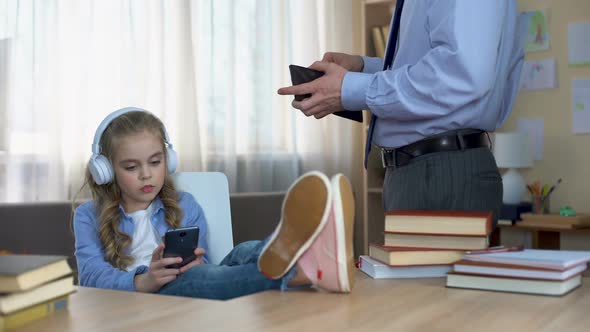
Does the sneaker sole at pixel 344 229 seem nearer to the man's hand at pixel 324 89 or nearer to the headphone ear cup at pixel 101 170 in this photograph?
the man's hand at pixel 324 89

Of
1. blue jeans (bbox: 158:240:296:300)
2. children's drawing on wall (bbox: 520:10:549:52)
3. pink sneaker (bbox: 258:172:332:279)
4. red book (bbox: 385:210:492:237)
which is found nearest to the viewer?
pink sneaker (bbox: 258:172:332:279)

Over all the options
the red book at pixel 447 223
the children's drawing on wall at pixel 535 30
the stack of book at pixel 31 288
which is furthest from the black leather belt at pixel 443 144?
the children's drawing on wall at pixel 535 30

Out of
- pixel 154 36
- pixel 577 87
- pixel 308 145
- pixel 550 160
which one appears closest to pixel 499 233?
pixel 550 160

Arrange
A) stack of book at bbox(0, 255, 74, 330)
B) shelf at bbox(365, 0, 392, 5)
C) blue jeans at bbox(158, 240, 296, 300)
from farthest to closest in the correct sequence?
shelf at bbox(365, 0, 392, 5) → blue jeans at bbox(158, 240, 296, 300) → stack of book at bbox(0, 255, 74, 330)

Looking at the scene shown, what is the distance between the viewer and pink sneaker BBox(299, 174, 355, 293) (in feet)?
3.63

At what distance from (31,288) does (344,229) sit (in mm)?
459

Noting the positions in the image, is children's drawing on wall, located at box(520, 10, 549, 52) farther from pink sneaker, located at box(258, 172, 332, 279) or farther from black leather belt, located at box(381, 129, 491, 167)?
pink sneaker, located at box(258, 172, 332, 279)

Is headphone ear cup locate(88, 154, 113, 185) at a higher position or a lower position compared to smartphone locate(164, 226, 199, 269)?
higher

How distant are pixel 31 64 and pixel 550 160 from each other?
2761 mm

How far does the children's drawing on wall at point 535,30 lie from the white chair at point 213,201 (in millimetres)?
2585

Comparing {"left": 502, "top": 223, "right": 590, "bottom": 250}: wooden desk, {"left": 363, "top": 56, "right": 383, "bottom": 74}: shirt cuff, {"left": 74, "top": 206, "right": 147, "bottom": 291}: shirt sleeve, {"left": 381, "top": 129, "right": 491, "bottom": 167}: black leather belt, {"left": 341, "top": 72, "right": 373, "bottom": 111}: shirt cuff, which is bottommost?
{"left": 502, "top": 223, "right": 590, "bottom": 250}: wooden desk

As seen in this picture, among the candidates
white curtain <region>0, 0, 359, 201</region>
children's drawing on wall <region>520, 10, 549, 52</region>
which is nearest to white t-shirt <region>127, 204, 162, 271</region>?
white curtain <region>0, 0, 359, 201</region>

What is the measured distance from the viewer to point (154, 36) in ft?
10.9

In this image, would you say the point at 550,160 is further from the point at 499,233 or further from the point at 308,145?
the point at 308,145
